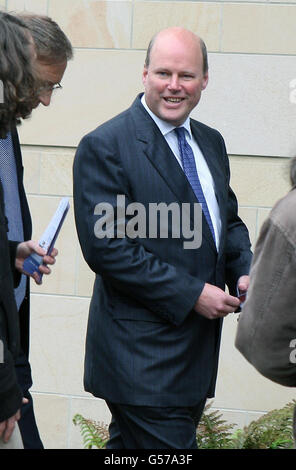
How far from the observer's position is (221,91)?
5387mm

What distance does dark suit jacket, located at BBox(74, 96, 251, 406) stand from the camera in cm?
363

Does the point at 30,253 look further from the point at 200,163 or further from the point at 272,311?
Answer: the point at 272,311

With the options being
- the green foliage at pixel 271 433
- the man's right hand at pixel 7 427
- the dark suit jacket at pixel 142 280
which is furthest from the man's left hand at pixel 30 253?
the green foliage at pixel 271 433

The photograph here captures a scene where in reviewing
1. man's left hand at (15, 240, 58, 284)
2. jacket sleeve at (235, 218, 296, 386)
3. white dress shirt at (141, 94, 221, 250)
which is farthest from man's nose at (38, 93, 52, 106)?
jacket sleeve at (235, 218, 296, 386)

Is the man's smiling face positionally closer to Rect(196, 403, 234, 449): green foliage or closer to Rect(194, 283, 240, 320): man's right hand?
Rect(194, 283, 240, 320): man's right hand

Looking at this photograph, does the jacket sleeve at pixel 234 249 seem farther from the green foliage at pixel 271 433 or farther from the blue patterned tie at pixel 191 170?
the green foliage at pixel 271 433

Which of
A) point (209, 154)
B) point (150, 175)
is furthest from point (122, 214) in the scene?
point (209, 154)

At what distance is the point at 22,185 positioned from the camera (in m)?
3.89

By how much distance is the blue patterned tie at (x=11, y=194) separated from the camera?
3.78 m

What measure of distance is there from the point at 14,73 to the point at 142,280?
3.32 ft

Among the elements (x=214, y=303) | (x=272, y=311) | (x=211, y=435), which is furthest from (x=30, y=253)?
(x=211, y=435)

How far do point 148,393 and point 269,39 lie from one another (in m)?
2.46
